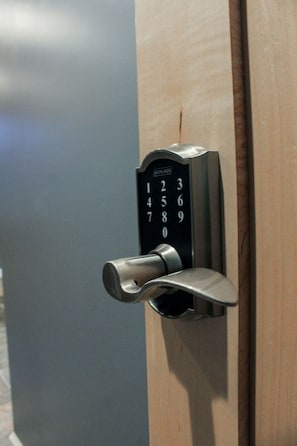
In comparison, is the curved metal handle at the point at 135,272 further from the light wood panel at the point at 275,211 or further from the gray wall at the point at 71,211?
the gray wall at the point at 71,211

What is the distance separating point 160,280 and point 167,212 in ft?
0.26

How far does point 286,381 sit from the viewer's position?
0.85 ft

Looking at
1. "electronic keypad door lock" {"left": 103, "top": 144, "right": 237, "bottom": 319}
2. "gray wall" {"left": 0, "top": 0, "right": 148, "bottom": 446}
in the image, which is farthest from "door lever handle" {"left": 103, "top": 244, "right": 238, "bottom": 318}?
"gray wall" {"left": 0, "top": 0, "right": 148, "bottom": 446}

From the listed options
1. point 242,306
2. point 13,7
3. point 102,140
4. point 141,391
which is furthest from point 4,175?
point 242,306

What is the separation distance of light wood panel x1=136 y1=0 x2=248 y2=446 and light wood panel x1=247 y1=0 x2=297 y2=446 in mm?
12

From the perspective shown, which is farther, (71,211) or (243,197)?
(71,211)

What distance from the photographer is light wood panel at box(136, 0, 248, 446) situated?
280 millimetres

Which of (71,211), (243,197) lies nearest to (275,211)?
(243,197)

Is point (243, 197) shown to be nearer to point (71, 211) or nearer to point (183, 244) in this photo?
point (183, 244)

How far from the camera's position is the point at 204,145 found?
11.8 inches

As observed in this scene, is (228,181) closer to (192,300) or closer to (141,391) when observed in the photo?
(192,300)

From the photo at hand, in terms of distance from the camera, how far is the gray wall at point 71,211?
60 cm

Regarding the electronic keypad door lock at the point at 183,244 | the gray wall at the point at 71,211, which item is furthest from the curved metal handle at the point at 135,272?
the gray wall at the point at 71,211

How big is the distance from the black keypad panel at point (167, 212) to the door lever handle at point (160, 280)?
11 mm
